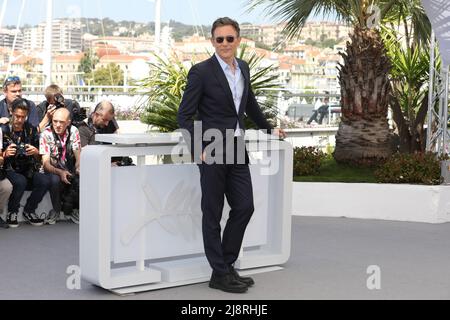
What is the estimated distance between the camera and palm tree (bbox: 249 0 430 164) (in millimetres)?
12633

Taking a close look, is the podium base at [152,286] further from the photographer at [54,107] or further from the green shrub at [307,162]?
the green shrub at [307,162]

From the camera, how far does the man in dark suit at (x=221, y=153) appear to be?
6.35 metres

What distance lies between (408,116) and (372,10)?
119 inches

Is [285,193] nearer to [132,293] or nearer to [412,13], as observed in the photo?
[132,293]

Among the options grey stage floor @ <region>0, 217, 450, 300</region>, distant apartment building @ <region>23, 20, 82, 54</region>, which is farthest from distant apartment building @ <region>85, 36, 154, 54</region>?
grey stage floor @ <region>0, 217, 450, 300</region>

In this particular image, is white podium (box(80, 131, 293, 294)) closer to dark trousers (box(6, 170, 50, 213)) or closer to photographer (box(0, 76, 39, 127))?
dark trousers (box(6, 170, 50, 213))

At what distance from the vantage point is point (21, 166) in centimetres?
954

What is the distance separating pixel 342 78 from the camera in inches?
511

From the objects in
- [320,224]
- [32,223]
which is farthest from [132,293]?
[320,224]

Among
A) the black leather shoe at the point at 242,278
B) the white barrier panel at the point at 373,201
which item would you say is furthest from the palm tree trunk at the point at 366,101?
the black leather shoe at the point at 242,278

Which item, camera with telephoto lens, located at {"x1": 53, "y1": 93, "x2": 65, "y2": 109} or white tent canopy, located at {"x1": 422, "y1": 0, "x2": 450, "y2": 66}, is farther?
white tent canopy, located at {"x1": 422, "y1": 0, "x2": 450, "y2": 66}

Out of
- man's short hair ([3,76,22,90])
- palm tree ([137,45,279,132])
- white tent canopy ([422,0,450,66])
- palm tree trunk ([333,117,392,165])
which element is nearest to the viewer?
man's short hair ([3,76,22,90])

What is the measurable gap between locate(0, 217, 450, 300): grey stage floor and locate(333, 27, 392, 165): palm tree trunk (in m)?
2.56

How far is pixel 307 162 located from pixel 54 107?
3.53 meters
